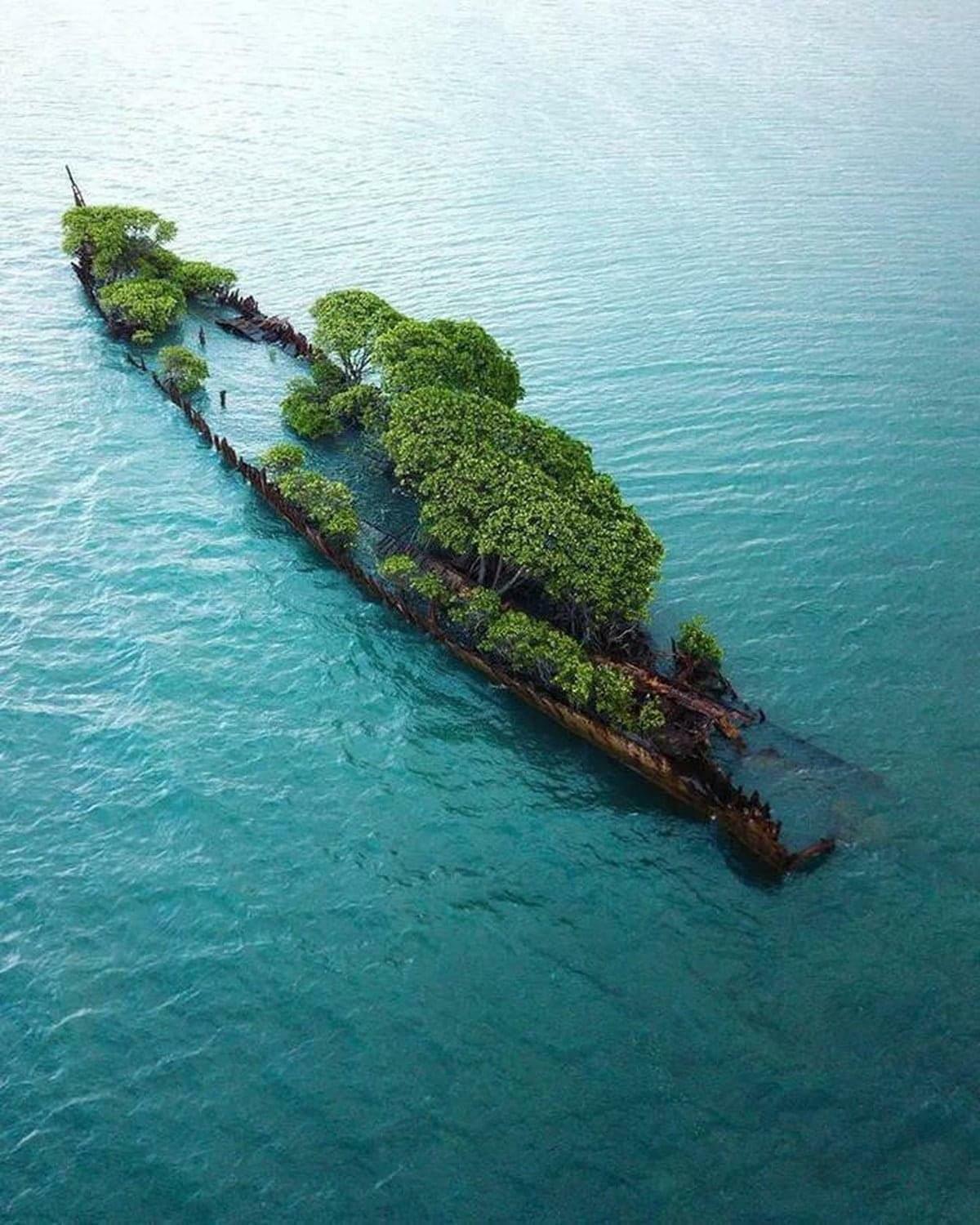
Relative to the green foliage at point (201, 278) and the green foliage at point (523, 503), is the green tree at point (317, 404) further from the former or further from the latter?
the green foliage at point (201, 278)

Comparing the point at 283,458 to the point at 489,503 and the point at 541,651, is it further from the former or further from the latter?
the point at 541,651

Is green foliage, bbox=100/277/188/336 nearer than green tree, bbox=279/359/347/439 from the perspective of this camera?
No

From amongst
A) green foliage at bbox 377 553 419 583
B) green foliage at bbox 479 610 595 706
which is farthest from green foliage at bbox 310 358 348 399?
green foliage at bbox 479 610 595 706

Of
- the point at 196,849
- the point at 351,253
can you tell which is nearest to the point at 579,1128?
the point at 196,849

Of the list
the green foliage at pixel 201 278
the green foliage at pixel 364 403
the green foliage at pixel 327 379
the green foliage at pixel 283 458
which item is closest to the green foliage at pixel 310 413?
the green foliage at pixel 327 379

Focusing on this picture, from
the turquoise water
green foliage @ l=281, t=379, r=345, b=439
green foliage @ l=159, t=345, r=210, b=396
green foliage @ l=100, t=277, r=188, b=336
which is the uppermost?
green foliage @ l=100, t=277, r=188, b=336

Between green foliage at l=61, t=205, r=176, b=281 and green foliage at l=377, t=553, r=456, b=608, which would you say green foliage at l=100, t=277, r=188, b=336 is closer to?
green foliage at l=61, t=205, r=176, b=281

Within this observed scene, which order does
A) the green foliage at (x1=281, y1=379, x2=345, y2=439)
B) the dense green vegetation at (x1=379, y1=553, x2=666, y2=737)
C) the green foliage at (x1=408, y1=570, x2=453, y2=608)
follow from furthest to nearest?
the green foliage at (x1=281, y1=379, x2=345, y2=439) < the green foliage at (x1=408, y1=570, x2=453, y2=608) < the dense green vegetation at (x1=379, y1=553, x2=666, y2=737)
